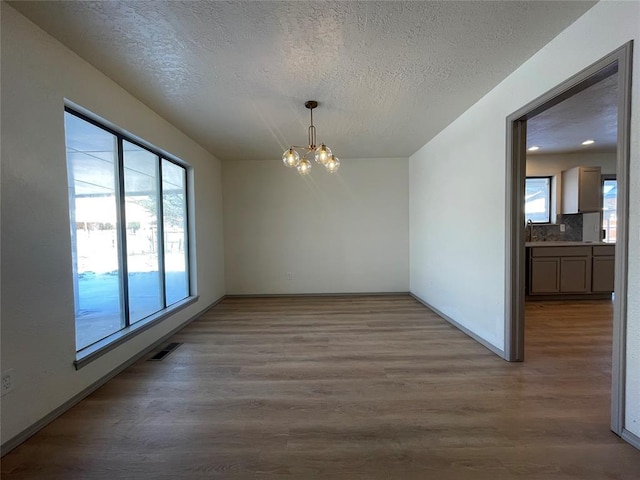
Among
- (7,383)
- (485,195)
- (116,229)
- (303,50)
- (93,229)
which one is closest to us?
(7,383)

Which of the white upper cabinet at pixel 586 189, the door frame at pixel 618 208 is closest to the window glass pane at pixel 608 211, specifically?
the white upper cabinet at pixel 586 189

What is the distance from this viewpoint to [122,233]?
2.83 meters

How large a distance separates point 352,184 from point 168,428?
4.61 m

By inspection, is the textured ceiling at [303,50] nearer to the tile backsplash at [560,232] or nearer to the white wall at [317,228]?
the white wall at [317,228]

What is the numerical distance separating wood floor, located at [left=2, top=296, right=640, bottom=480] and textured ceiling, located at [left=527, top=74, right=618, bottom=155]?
2699 millimetres

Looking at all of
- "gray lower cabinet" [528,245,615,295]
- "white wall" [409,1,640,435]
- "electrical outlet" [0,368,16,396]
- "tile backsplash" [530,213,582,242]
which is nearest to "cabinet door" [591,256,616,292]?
"gray lower cabinet" [528,245,615,295]

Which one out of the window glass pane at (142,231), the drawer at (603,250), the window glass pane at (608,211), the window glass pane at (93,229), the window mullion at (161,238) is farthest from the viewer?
the window glass pane at (608,211)

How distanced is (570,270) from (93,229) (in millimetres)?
6790

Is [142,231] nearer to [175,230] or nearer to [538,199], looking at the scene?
[175,230]

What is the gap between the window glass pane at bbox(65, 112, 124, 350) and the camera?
232cm

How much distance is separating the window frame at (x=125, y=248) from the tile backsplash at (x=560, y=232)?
6.43 m

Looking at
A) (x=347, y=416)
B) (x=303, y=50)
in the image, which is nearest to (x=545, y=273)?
(x=347, y=416)

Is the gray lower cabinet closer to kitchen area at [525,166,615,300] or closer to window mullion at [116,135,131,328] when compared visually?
kitchen area at [525,166,615,300]

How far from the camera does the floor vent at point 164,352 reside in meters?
2.88
